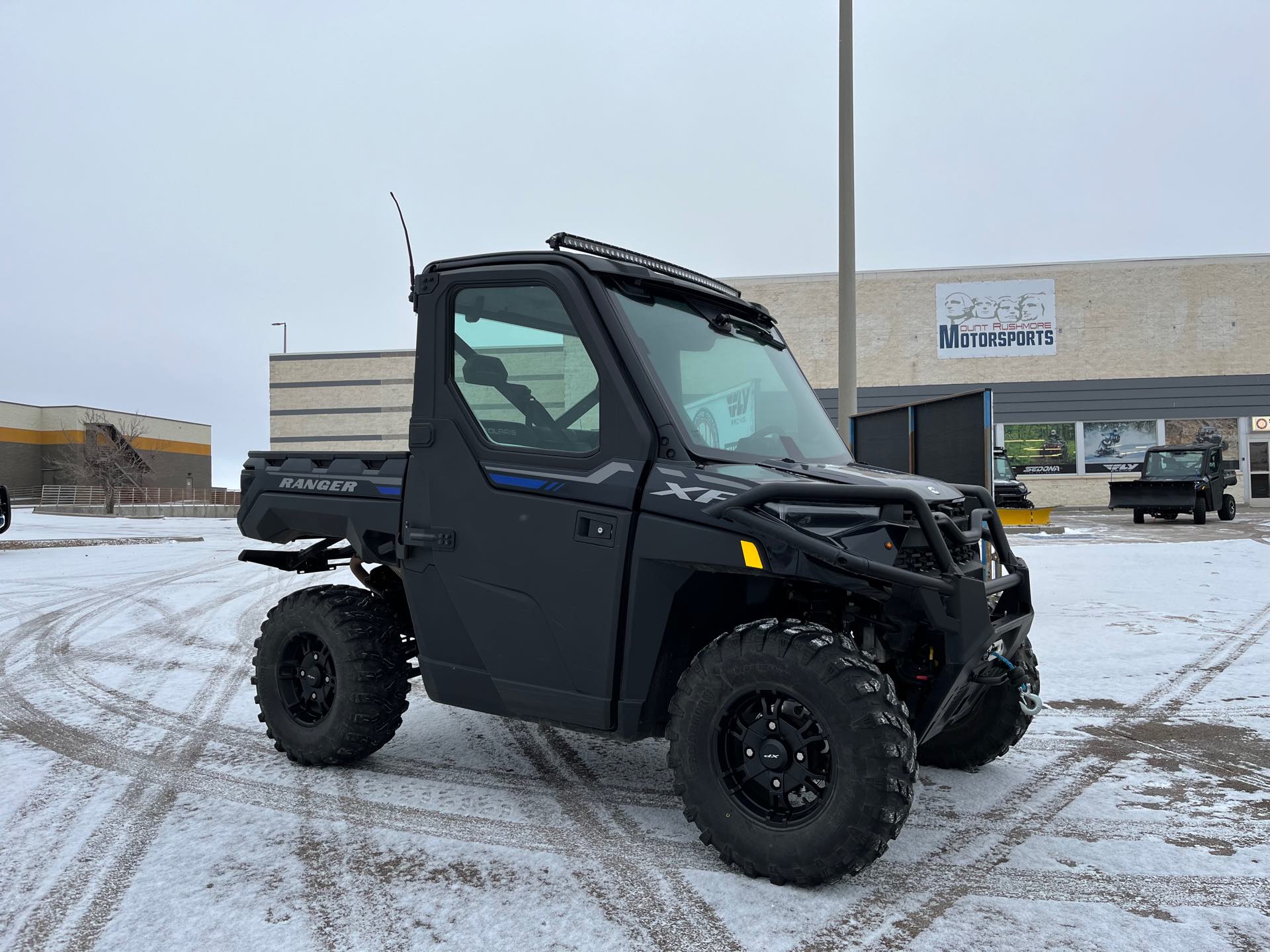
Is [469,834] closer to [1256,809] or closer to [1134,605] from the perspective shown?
[1256,809]

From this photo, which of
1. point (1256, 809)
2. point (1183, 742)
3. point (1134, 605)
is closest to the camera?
point (1256, 809)

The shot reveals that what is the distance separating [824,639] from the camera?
297 centimetres

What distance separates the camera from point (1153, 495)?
2291cm

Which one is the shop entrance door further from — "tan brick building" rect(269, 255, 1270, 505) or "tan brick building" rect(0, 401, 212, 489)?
"tan brick building" rect(0, 401, 212, 489)

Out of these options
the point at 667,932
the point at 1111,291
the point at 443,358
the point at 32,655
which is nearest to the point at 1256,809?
the point at 667,932

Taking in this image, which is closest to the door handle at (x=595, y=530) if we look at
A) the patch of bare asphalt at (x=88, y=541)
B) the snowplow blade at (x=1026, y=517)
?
the patch of bare asphalt at (x=88, y=541)

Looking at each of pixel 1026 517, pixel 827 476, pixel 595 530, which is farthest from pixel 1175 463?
pixel 595 530

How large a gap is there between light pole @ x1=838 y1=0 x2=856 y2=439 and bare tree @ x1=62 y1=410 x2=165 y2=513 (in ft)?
126

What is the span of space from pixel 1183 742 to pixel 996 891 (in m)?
2.50

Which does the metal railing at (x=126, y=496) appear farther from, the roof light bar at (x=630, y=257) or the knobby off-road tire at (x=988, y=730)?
the knobby off-road tire at (x=988, y=730)

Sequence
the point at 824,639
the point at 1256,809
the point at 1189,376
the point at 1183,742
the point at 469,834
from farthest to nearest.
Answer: the point at 1189,376
the point at 1183,742
the point at 1256,809
the point at 469,834
the point at 824,639

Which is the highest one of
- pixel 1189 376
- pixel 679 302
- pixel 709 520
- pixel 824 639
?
pixel 1189 376

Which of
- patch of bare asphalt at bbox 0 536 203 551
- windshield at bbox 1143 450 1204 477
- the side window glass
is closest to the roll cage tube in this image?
the side window glass

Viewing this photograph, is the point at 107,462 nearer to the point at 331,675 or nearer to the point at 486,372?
the point at 331,675
